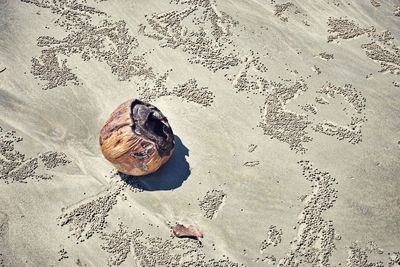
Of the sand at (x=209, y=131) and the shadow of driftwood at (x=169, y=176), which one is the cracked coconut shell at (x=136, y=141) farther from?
the sand at (x=209, y=131)

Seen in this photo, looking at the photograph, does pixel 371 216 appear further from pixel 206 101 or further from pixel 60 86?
pixel 60 86

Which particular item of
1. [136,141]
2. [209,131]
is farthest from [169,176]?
[209,131]

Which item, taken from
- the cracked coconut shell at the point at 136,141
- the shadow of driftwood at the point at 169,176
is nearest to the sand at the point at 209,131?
the shadow of driftwood at the point at 169,176

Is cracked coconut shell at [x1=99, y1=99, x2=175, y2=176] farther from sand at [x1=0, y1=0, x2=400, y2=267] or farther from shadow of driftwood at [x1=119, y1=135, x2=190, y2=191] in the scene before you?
sand at [x1=0, y1=0, x2=400, y2=267]

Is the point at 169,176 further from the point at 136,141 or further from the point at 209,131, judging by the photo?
the point at 209,131

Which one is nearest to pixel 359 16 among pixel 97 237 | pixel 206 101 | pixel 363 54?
pixel 363 54

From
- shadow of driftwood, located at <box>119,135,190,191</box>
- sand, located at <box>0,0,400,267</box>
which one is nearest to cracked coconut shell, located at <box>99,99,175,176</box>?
shadow of driftwood, located at <box>119,135,190,191</box>
